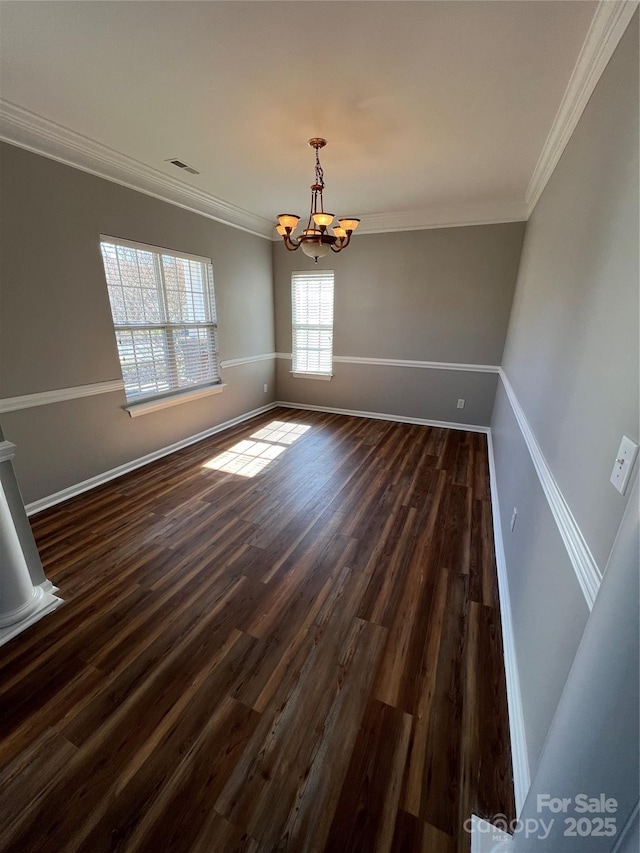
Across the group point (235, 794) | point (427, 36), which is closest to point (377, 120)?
point (427, 36)

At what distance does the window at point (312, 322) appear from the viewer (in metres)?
4.86

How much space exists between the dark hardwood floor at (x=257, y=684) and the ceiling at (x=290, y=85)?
268cm

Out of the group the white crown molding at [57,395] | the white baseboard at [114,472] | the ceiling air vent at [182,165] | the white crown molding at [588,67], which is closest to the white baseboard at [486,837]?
the white crown molding at [588,67]

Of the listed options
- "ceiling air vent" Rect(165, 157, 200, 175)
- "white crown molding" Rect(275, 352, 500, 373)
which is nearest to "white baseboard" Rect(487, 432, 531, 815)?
"white crown molding" Rect(275, 352, 500, 373)

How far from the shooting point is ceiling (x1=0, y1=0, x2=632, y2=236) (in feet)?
4.61

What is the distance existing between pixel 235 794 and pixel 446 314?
4554mm

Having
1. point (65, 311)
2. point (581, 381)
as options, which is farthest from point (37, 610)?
point (581, 381)

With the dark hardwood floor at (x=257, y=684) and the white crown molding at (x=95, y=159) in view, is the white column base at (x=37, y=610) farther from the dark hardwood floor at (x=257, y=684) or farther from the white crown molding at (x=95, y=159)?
the white crown molding at (x=95, y=159)

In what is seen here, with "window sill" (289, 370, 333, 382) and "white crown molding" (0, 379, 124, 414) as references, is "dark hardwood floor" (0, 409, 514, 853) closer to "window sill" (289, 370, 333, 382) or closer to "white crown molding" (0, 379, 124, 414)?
"white crown molding" (0, 379, 124, 414)

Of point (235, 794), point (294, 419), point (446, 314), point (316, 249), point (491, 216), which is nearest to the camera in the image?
point (235, 794)

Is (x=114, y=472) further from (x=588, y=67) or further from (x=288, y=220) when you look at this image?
(x=588, y=67)

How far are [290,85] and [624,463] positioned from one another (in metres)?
2.34

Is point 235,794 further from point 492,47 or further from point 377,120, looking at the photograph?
point 377,120

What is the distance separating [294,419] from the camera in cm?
502
